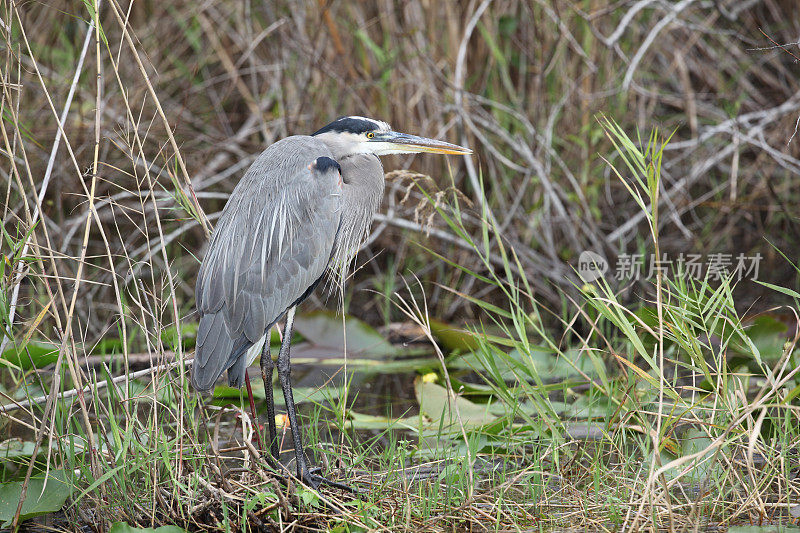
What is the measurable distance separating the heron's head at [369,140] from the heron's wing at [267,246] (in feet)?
0.43

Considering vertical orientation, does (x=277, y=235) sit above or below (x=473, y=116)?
below

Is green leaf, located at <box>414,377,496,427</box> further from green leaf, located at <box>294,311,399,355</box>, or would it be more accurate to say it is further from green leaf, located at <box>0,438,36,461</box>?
green leaf, located at <box>0,438,36,461</box>

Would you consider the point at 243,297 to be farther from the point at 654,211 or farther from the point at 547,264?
the point at 547,264

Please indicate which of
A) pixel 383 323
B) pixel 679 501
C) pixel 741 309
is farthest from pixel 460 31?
pixel 679 501

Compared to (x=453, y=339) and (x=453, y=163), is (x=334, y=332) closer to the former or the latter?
(x=453, y=339)

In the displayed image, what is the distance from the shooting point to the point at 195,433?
95.3 inches

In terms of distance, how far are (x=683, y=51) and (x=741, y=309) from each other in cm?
159

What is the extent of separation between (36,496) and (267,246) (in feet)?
3.30

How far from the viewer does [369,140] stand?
314cm

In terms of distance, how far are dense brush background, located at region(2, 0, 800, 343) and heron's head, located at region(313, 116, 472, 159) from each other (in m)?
1.29

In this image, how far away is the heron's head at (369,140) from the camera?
311 centimetres

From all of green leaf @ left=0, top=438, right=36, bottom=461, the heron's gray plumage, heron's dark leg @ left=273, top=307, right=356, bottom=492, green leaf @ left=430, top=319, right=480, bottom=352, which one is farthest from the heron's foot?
green leaf @ left=430, top=319, right=480, bottom=352

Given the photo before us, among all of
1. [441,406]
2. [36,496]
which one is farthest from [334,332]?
[36,496]

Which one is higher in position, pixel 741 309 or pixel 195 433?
pixel 195 433
